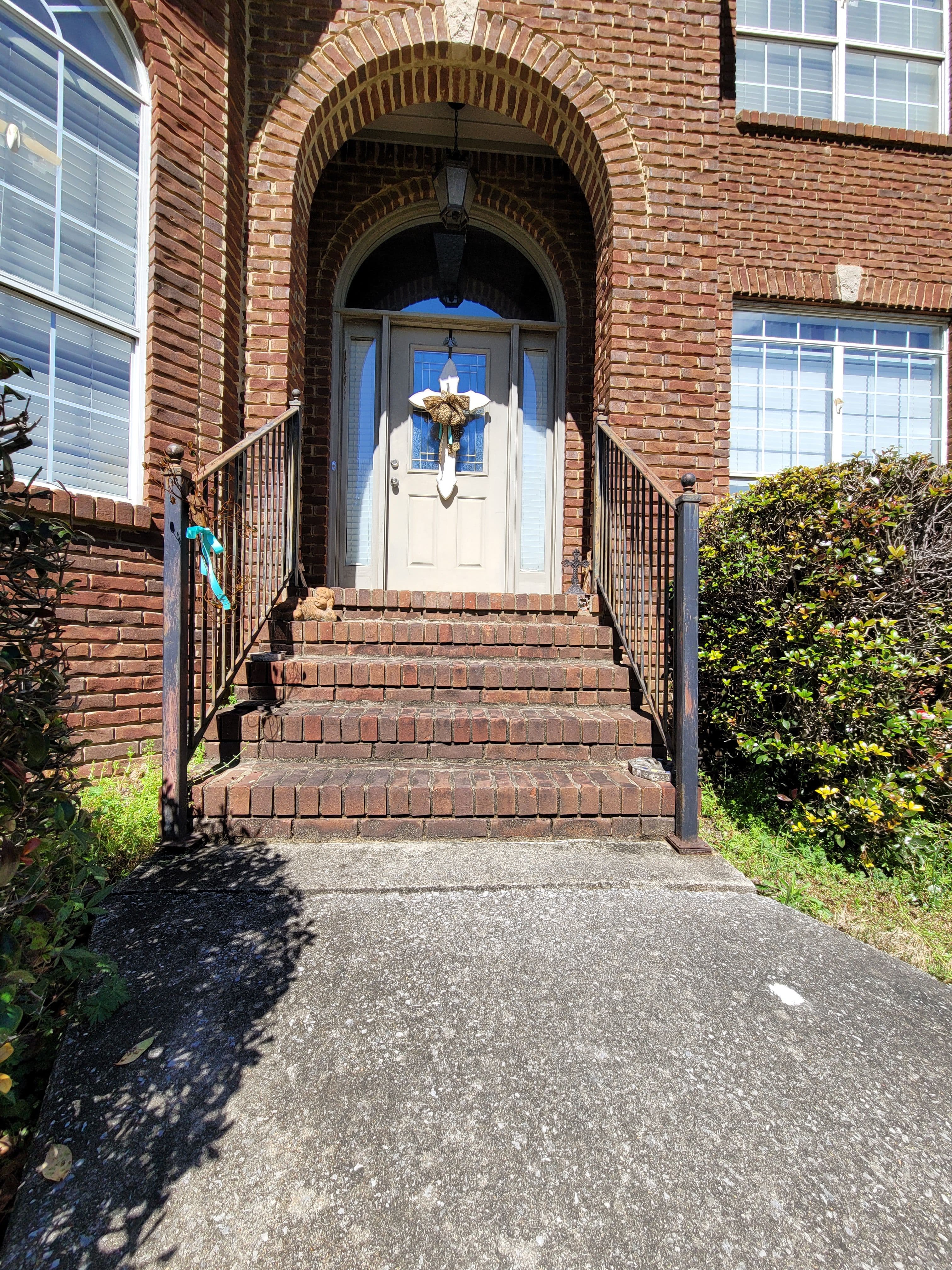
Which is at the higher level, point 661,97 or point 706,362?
point 661,97

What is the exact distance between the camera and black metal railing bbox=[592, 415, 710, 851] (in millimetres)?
2594

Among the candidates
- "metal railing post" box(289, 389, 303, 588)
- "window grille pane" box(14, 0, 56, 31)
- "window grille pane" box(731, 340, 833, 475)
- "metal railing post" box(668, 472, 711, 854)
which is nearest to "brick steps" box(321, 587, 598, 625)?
"metal railing post" box(289, 389, 303, 588)

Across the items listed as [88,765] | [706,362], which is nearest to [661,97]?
[706,362]

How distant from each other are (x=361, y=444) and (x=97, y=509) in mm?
2553

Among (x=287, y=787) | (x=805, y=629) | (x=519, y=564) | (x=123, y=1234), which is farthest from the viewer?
(x=519, y=564)

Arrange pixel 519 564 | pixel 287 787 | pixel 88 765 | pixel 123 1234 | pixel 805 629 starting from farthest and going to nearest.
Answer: pixel 519 564
pixel 88 765
pixel 805 629
pixel 287 787
pixel 123 1234

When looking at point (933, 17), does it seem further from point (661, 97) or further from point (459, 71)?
point (459, 71)

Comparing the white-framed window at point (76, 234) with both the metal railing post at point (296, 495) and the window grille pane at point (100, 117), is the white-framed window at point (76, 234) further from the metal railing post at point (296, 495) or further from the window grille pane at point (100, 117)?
the metal railing post at point (296, 495)

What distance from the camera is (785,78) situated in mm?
5379

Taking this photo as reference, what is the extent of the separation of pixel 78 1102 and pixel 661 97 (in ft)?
19.1

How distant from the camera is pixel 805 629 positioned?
286cm

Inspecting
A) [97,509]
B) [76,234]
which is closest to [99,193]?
[76,234]

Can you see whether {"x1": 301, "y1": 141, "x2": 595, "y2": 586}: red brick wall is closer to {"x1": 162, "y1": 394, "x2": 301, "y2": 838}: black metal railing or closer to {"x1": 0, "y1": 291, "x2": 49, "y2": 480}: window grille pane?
{"x1": 162, "y1": 394, "x2": 301, "y2": 838}: black metal railing

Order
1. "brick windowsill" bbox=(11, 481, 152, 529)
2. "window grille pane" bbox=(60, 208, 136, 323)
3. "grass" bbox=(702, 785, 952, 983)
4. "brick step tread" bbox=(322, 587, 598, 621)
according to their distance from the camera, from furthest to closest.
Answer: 1. "brick step tread" bbox=(322, 587, 598, 621)
2. "window grille pane" bbox=(60, 208, 136, 323)
3. "brick windowsill" bbox=(11, 481, 152, 529)
4. "grass" bbox=(702, 785, 952, 983)
